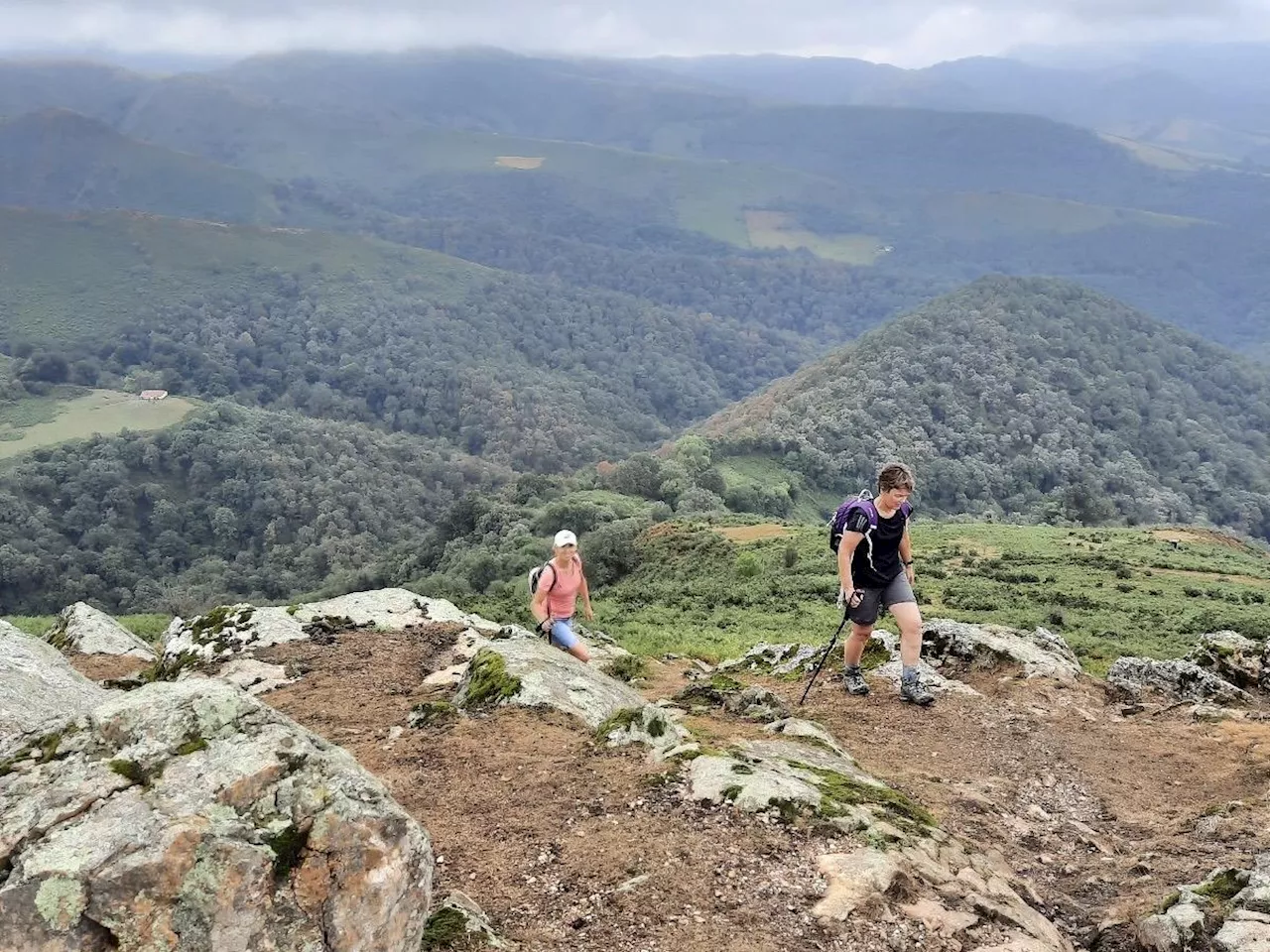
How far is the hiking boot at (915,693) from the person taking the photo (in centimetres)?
1338

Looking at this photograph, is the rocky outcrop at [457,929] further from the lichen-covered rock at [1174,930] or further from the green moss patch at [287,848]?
the lichen-covered rock at [1174,930]

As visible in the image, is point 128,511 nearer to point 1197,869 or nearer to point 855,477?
point 855,477

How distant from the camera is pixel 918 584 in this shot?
32.2m

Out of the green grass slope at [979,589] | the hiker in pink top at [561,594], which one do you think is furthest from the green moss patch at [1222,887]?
the green grass slope at [979,589]

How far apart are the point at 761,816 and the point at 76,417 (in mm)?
136682

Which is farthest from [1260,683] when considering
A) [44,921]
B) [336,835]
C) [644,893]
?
[44,921]

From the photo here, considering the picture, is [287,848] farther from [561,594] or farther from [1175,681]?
[1175,681]

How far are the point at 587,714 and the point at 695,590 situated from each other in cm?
2321

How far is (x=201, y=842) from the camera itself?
5.36 metres

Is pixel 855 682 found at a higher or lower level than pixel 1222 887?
lower

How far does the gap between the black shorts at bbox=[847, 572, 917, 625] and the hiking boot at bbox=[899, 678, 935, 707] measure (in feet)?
4.57

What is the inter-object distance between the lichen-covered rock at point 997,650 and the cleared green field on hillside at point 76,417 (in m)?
118

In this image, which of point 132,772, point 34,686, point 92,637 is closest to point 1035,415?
point 92,637

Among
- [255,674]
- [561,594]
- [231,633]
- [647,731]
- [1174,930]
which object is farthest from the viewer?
[231,633]
